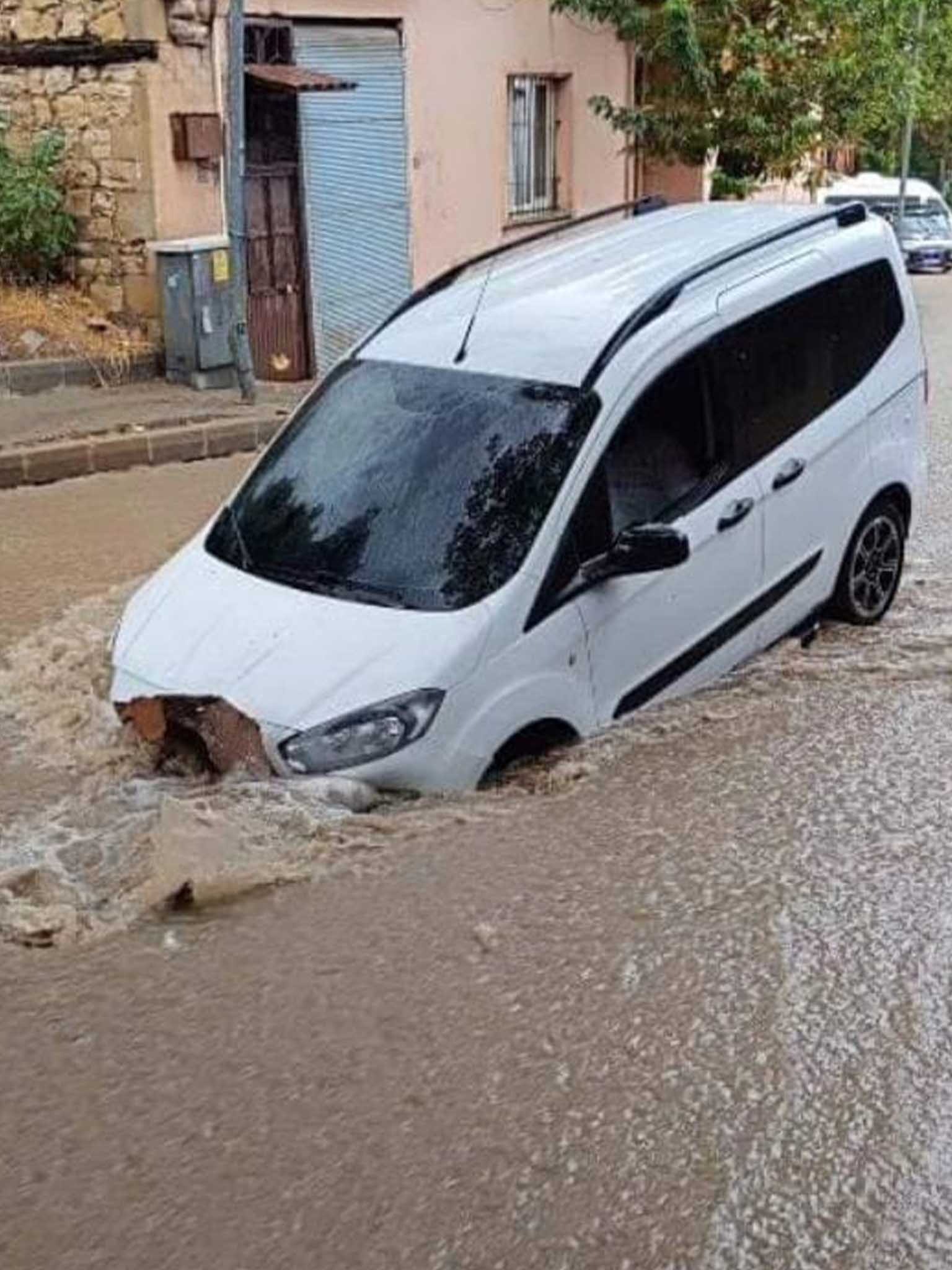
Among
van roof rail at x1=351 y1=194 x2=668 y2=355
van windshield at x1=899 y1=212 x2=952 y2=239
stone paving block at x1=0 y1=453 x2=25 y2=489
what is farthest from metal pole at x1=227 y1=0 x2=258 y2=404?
van windshield at x1=899 y1=212 x2=952 y2=239

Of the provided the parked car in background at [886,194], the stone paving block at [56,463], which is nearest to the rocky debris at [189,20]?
the stone paving block at [56,463]

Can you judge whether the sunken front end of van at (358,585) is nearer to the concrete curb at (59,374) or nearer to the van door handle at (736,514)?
the van door handle at (736,514)

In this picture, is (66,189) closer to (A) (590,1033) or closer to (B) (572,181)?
(B) (572,181)

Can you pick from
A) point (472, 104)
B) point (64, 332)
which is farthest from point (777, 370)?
point (472, 104)

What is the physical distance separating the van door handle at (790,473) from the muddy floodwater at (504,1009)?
2.91 ft

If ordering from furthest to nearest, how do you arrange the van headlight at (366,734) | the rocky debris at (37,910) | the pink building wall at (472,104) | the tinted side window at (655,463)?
the pink building wall at (472,104), the tinted side window at (655,463), the van headlight at (366,734), the rocky debris at (37,910)

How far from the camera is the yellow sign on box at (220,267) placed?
41.9ft

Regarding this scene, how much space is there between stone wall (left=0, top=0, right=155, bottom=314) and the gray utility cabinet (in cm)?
40

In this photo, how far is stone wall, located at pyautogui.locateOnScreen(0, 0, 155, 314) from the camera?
12.7 m

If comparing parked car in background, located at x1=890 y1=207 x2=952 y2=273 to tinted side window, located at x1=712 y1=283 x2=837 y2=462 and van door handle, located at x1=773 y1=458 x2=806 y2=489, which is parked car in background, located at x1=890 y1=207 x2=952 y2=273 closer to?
tinted side window, located at x1=712 y1=283 x2=837 y2=462

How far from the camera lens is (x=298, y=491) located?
5.72m

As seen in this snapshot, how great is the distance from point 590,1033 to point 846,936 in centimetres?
89

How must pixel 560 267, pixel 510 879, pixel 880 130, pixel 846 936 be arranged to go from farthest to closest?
1. pixel 880 130
2. pixel 560 267
3. pixel 510 879
4. pixel 846 936

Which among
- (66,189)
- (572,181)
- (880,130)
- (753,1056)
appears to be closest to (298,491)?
(753,1056)
